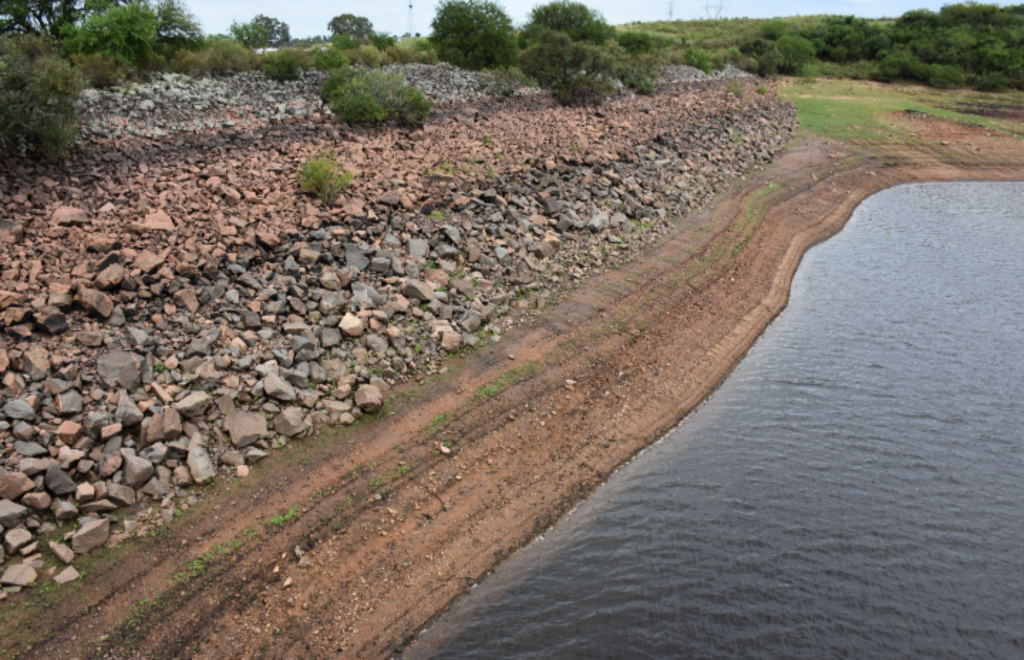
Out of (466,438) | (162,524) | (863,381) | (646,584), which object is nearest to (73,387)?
(162,524)

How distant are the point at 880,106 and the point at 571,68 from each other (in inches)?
863

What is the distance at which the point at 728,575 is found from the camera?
771 cm

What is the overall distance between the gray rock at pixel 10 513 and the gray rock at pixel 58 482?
0.35 m

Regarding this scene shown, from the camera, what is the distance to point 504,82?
2484 centimetres

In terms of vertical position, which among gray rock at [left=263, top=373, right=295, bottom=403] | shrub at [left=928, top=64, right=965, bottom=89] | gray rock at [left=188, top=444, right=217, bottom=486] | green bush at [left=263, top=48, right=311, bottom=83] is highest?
green bush at [left=263, top=48, right=311, bottom=83]

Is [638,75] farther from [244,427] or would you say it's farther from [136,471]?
[136,471]

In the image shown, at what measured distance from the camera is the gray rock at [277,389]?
9.04 meters

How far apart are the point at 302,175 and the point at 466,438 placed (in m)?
8.16

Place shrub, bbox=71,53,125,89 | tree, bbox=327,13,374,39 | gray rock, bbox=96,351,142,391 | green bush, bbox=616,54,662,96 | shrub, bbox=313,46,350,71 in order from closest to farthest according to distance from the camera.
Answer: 1. gray rock, bbox=96,351,142,391
2. shrub, bbox=71,53,125,89
3. shrub, bbox=313,46,350,71
4. green bush, bbox=616,54,662,96
5. tree, bbox=327,13,374,39

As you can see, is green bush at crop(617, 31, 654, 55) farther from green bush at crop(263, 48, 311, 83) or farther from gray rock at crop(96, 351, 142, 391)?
gray rock at crop(96, 351, 142, 391)

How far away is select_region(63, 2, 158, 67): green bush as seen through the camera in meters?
20.2

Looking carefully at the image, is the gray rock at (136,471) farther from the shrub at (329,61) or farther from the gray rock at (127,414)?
the shrub at (329,61)

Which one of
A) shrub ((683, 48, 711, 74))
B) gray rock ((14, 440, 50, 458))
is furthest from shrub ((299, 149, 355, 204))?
shrub ((683, 48, 711, 74))

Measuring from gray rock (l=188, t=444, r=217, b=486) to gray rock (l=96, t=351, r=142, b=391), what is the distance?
4.94 ft
